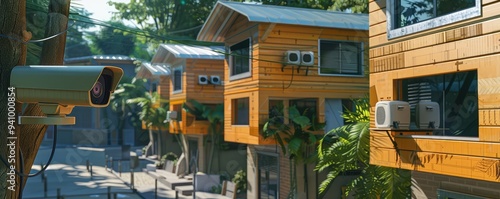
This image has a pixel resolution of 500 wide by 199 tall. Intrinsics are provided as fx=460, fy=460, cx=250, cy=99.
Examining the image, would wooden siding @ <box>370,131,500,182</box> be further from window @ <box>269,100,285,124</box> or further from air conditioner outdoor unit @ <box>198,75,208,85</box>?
air conditioner outdoor unit @ <box>198,75,208,85</box>

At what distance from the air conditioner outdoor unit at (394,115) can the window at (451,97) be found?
768mm

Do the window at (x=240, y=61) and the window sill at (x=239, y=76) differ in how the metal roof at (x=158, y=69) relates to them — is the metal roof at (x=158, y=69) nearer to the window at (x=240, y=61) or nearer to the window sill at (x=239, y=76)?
the window at (x=240, y=61)

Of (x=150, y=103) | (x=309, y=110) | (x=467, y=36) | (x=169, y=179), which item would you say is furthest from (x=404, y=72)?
(x=150, y=103)

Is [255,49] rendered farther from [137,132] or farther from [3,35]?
[137,132]

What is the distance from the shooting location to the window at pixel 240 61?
16.1m

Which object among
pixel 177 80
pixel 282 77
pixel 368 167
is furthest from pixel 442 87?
pixel 177 80

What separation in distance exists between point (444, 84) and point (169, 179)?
727 inches

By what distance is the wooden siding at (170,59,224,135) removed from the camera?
2389cm

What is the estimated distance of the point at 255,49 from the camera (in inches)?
598

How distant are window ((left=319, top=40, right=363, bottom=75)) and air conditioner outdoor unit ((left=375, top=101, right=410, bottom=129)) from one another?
25.1ft

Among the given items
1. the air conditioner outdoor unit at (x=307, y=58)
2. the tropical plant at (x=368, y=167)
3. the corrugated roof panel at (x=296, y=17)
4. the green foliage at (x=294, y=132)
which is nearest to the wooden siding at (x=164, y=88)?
the corrugated roof panel at (x=296, y=17)

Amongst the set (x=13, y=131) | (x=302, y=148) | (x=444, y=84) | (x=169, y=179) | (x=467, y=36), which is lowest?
(x=169, y=179)

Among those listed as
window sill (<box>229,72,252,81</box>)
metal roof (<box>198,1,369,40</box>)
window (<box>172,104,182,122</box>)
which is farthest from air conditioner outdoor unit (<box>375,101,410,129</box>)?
window (<box>172,104,182,122</box>)

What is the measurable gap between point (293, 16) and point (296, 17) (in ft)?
0.40
